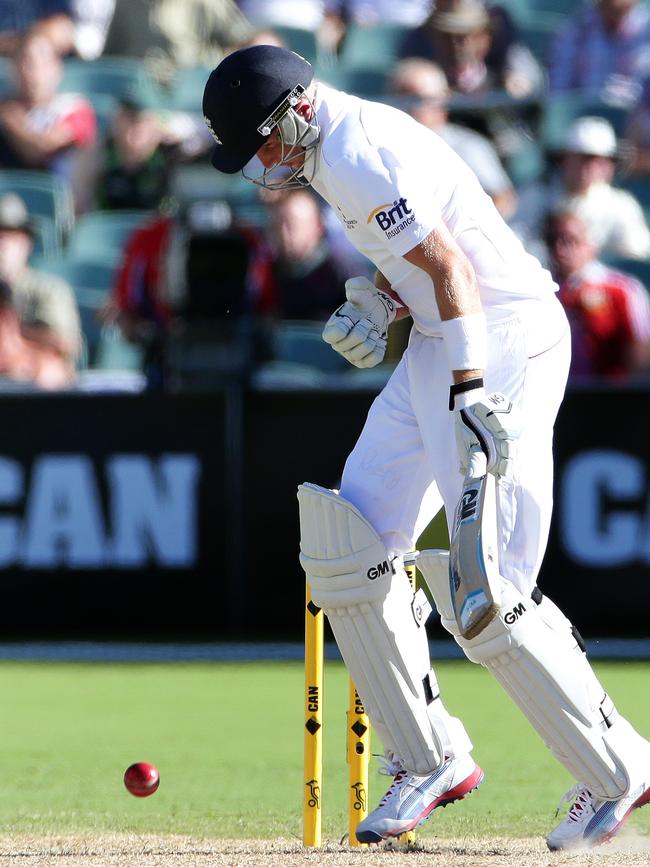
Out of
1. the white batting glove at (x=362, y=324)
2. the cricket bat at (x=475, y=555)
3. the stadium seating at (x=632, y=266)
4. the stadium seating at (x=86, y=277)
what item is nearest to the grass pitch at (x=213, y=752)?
the cricket bat at (x=475, y=555)

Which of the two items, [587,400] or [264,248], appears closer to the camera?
[587,400]

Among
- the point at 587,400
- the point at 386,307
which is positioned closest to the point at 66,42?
the point at 587,400

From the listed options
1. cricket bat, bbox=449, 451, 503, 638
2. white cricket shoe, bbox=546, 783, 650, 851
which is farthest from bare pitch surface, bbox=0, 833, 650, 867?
cricket bat, bbox=449, 451, 503, 638

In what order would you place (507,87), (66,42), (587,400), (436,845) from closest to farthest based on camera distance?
(436,845), (587,400), (507,87), (66,42)

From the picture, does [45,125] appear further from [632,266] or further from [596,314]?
[596,314]

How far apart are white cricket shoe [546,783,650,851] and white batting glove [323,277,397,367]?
1258 mm

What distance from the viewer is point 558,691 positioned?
3.63 meters

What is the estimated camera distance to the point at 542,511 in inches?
143

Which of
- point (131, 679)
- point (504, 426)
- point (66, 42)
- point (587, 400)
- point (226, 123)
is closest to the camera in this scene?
point (504, 426)

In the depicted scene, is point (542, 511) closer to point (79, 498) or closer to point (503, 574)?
point (503, 574)

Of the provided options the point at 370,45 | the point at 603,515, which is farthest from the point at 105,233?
the point at 603,515

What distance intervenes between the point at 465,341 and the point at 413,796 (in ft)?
3.95

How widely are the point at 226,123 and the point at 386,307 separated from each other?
672 millimetres

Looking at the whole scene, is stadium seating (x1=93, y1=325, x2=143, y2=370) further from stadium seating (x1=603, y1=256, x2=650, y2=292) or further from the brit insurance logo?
the brit insurance logo
